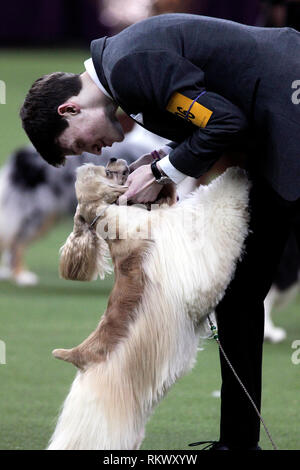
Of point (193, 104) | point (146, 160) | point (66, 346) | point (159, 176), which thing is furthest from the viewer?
point (66, 346)

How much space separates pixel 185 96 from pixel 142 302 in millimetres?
Result: 610

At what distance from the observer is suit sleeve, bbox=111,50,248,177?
8.41 ft

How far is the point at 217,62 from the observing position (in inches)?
103

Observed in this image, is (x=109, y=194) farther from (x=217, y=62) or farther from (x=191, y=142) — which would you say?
(x=217, y=62)

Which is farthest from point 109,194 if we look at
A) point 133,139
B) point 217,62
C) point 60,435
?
point 133,139

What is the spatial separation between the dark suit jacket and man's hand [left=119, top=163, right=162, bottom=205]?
106 mm

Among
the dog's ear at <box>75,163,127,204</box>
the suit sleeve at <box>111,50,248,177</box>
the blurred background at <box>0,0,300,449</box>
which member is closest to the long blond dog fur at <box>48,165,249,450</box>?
the dog's ear at <box>75,163,127,204</box>

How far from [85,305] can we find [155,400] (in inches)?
121

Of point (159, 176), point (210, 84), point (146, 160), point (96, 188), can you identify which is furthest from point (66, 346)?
point (210, 84)

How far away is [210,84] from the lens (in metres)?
2.63

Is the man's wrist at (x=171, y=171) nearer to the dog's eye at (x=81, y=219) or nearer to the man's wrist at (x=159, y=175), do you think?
the man's wrist at (x=159, y=175)

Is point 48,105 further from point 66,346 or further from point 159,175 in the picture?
point 66,346

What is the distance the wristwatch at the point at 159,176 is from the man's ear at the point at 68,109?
0.93ft

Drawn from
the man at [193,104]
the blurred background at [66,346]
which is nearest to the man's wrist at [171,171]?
the man at [193,104]
